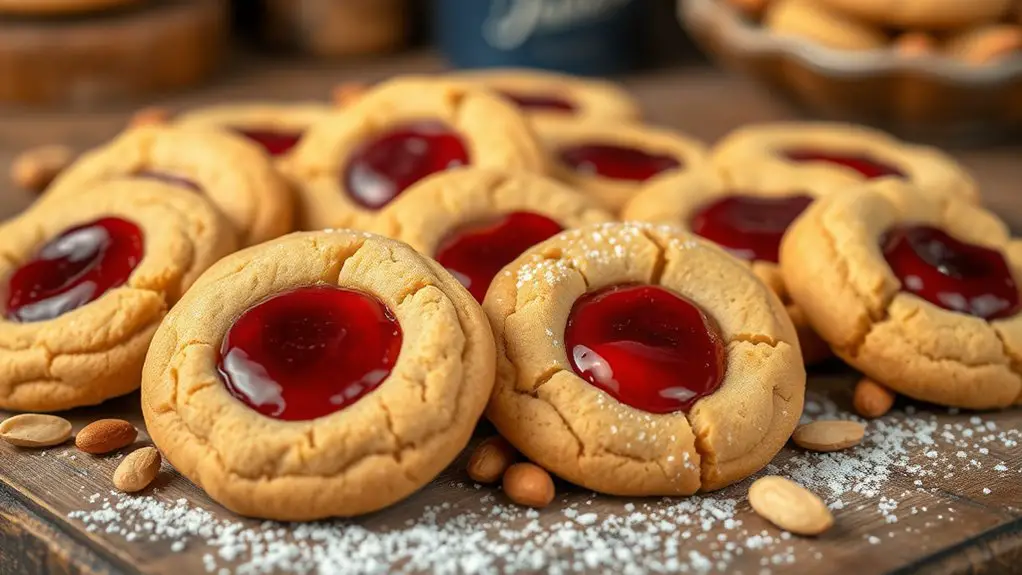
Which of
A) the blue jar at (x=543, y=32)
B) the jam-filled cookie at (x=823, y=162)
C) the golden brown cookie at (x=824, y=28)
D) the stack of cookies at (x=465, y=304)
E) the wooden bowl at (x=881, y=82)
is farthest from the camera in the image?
Answer: the blue jar at (x=543, y=32)

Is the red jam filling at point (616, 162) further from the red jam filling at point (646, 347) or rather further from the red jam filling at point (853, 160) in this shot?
the red jam filling at point (646, 347)

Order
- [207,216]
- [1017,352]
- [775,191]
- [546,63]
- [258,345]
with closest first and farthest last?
[258,345] < [1017,352] < [207,216] < [775,191] < [546,63]

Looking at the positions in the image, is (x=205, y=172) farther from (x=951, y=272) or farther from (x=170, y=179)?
(x=951, y=272)

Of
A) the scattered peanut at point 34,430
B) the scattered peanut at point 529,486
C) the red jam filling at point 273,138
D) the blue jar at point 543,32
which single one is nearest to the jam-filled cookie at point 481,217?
the scattered peanut at point 529,486

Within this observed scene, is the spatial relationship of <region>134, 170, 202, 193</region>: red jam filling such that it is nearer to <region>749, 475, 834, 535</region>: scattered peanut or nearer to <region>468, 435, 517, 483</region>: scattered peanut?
<region>468, 435, 517, 483</region>: scattered peanut

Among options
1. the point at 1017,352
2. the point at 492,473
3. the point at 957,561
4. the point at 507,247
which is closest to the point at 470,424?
the point at 492,473

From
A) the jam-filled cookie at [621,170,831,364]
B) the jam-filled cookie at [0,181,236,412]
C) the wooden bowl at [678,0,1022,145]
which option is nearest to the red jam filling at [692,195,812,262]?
the jam-filled cookie at [621,170,831,364]

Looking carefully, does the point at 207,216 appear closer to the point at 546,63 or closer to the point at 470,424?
the point at 470,424
